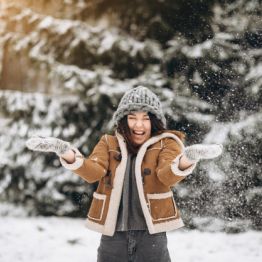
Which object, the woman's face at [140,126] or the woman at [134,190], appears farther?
the woman's face at [140,126]

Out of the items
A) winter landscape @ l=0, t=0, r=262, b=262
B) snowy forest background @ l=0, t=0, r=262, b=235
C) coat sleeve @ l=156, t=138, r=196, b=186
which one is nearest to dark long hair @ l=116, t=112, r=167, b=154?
coat sleeve @ l=156, t=138, r=196, b=186

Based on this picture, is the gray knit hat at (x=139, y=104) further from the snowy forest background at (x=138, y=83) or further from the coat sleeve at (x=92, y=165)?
the snowy forest background at (x=138, y=83)

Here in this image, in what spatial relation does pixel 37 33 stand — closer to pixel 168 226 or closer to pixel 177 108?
pixel 177 108

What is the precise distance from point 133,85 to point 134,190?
289cm

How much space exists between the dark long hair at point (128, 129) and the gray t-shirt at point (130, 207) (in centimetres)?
6

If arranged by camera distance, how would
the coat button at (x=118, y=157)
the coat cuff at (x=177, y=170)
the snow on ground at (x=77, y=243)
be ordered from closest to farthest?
the coat cuff at (x=177, y=170)
the coat button at (x=118, y=157)
the snow on ground at (x=77, y=243)

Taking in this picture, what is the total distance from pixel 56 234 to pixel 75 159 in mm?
2916

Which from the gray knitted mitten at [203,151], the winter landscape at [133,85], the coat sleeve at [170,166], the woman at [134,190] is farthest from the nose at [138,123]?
the winter landscape at [133,85]

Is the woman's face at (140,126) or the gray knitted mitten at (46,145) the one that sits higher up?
the woman's face at (140,126)

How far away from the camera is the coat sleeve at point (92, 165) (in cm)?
217

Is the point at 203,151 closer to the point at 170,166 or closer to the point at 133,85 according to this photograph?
the point at 170,166

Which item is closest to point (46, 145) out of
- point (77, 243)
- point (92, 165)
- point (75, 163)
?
point (75, 163)

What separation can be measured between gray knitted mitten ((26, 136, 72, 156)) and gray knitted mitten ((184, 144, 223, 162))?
1.81 feet

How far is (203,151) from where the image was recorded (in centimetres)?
184
